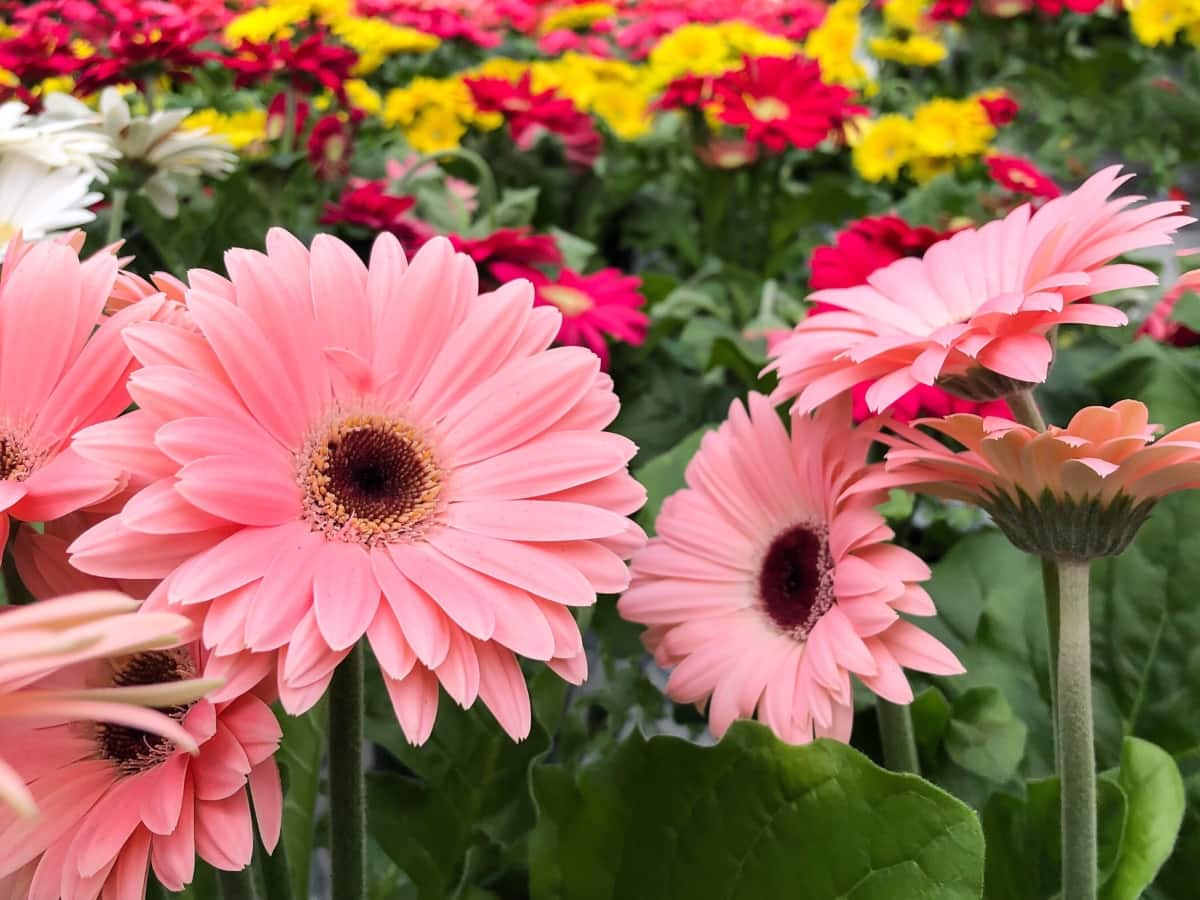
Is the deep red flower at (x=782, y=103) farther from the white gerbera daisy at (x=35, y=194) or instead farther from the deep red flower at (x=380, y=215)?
the white gerbera daisy at (x=35, y=194)

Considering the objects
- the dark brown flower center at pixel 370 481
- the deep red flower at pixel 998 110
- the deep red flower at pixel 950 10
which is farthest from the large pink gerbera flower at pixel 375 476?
the deep red flower at pixel 950 10

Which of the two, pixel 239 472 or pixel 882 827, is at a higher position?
pixel 239 472

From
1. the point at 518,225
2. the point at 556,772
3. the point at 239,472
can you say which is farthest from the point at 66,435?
the point at 518,225

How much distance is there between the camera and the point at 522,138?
121 centimetres

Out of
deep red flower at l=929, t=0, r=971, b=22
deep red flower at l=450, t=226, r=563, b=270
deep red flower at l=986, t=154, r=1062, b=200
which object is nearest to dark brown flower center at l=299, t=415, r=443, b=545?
deep red flower at l=450, t=226, r=563, b=270

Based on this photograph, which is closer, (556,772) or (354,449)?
(354,449)

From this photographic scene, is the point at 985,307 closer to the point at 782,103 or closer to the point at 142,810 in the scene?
the point at 142,810

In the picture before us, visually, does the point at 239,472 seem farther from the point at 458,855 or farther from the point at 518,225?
the point at 518,225

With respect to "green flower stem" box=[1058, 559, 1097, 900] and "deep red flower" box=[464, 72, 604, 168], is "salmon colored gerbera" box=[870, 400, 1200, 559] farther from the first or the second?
"deep red flower" box=[464, 72, 604, 168]

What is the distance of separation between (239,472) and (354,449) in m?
0.06

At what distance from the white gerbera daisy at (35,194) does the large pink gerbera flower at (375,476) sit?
23 cm

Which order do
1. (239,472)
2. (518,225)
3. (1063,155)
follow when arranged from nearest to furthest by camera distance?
(239,472) < (518,225) < (1063,155)

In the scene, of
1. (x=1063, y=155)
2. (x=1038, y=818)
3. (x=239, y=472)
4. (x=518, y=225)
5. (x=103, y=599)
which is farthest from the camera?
(x=1063, y=155)

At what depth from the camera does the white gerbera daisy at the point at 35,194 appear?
499 millimetres
